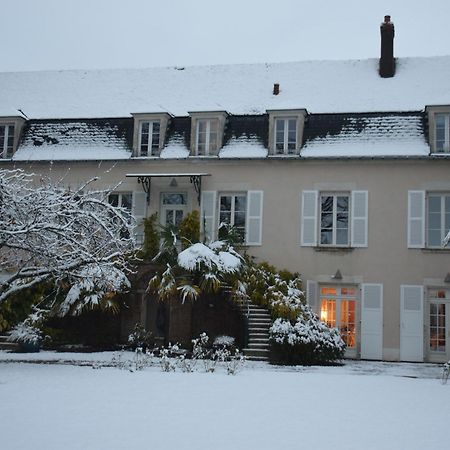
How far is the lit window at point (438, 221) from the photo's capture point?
19.1 metres

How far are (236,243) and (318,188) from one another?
279cm

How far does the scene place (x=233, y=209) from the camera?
67.8 feet

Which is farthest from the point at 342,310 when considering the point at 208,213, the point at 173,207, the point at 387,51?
the point at 387,51

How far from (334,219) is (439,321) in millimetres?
3916

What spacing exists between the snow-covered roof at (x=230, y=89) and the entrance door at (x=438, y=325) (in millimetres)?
5293

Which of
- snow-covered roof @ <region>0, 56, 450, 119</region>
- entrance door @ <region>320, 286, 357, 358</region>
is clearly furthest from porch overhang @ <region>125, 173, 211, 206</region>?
entrance door @ <region>320, 286, 357, 358</region>

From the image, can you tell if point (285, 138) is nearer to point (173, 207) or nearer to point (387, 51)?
point (173, 207)

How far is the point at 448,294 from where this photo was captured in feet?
62.0

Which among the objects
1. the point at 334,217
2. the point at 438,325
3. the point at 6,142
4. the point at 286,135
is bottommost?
the point at 438,325

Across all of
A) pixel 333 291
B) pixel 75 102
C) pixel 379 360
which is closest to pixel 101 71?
pixel 75 102

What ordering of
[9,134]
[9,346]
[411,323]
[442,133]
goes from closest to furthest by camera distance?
[9,346] → [411,323] → [442,133] → [9,134]

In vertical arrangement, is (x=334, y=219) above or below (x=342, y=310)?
above

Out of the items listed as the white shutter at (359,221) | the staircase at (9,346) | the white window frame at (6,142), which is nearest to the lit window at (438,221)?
the white shutter at (359,221)

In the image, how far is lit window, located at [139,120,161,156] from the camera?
21.2 m
